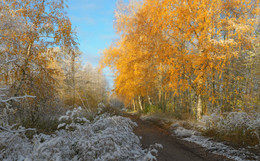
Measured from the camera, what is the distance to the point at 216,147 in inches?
275

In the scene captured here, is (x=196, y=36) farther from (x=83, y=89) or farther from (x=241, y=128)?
(x=83, y=89)

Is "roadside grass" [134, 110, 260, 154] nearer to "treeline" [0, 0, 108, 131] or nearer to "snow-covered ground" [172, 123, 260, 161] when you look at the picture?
"snow-covered ground" [172, 123, 260, 161]

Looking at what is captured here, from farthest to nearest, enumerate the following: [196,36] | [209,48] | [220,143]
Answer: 1. [196,36]
2. [209,48]
3. [220,143]

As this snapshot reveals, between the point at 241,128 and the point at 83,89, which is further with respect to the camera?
the point at 241,128

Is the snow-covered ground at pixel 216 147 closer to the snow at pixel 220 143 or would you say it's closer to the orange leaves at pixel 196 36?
the snow at pixel 220 143

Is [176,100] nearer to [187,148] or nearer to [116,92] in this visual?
[116,92]

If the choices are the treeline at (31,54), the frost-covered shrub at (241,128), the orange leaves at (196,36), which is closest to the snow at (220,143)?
the frost-covered shrub at (241,128)

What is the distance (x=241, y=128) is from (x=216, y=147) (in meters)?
1.52

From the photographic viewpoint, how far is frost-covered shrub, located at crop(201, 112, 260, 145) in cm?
686

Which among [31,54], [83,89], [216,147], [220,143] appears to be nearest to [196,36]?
[220,143]

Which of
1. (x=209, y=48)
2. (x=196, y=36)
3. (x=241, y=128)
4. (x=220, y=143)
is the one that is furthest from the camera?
(x=196, y=36)

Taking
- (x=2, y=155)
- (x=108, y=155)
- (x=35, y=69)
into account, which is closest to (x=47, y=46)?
(x=35, y=69)

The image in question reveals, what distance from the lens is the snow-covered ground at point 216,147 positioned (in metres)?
5.92

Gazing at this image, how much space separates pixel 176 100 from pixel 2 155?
52.4 ft
